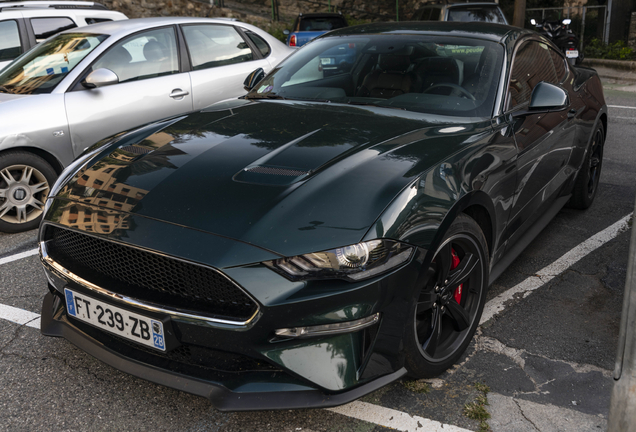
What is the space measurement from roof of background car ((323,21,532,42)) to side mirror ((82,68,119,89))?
1951 millimetres

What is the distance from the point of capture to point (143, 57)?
5.36 m

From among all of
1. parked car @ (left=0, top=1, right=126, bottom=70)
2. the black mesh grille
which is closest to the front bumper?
the black mesh grille

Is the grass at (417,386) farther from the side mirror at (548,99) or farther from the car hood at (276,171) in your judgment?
the side mirror at (548,99)

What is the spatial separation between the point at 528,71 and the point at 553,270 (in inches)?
50.9

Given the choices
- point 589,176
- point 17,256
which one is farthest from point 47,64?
point 589,176

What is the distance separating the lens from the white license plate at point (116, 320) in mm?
2152

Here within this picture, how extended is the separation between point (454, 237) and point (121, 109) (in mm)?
3550

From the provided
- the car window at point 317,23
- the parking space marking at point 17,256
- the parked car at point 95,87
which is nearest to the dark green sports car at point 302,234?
the parking space marking at point 17,256

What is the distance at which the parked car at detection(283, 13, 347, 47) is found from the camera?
591 inches

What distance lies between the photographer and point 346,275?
2062 mm

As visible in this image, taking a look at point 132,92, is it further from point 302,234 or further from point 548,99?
point 302,234

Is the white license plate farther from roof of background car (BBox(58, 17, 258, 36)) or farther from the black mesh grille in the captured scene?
roof of background car (BBox(58, 17, 258, 36))

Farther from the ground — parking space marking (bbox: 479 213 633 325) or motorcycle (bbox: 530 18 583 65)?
motorcycle (bbox: 530 18 583 65)

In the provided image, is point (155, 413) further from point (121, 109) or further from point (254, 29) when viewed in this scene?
point (254, 29)
